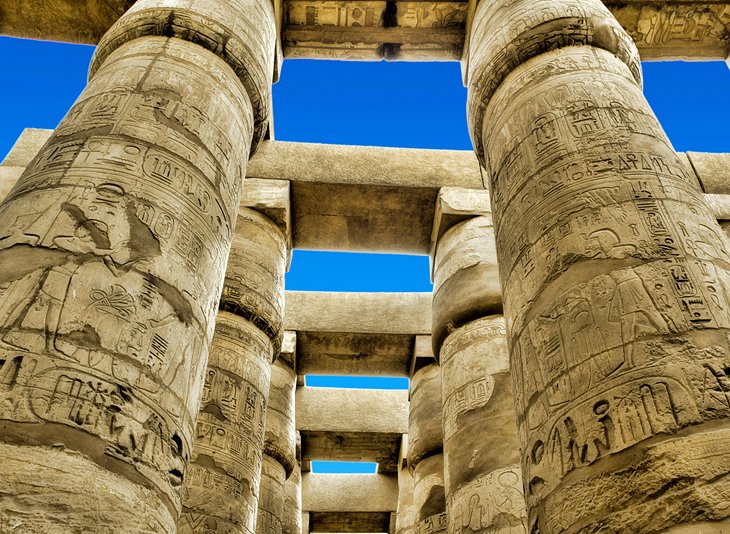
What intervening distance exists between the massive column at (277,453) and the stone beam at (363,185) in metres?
2.07

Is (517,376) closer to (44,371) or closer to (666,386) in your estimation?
(666,386)

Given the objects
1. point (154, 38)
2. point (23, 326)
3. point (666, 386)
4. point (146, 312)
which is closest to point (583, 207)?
point (666, 386)

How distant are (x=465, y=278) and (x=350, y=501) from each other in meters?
7.96

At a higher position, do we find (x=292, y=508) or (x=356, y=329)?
(x=356, y=329)

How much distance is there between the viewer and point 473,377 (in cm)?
655

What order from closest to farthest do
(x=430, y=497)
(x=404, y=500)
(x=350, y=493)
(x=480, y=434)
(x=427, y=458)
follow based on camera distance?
1. (x=480, y=434)
2. (x=430, y=497)
3. (x=427, y=458)
4. (x=404, y=500)
5. (x=350, y=493)

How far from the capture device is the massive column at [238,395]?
5.47 meters

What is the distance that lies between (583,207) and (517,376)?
35.3 inches

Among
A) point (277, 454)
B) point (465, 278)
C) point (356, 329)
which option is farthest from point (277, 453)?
point (465, 278)

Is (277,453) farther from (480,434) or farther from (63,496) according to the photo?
(63,496)

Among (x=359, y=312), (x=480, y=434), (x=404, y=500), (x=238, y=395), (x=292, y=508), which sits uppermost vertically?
(x=359, y=312)

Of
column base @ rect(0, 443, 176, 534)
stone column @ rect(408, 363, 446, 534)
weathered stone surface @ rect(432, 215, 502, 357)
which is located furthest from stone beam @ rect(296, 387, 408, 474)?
column base @ rect(0, 443, 176, 534)

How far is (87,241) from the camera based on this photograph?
9.22 ft

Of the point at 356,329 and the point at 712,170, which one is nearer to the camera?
the point at 712,170
